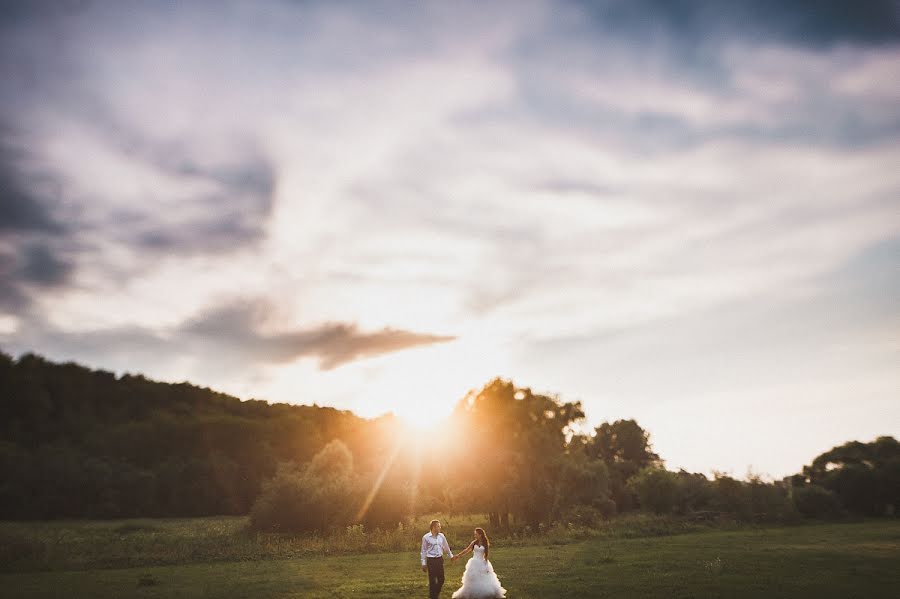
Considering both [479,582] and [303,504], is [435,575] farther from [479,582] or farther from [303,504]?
[303,504]

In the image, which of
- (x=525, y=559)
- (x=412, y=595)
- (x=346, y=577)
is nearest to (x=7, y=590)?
(x=346, y=577)

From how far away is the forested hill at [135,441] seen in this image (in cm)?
8900

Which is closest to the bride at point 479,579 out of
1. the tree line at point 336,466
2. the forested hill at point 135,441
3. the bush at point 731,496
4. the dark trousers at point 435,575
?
the dark trousers at point 435,575

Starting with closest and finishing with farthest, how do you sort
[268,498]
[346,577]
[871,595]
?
[871,595], [346,577], [268,498]

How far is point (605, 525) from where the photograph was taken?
57.5 metres

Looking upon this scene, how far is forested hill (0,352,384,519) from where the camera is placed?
3504 inches

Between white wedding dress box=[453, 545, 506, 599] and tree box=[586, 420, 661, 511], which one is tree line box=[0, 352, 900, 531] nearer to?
tree box=[586, 420, 661, 511]

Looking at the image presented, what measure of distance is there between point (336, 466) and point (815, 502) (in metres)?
57.4

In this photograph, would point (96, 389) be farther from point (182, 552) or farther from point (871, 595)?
point (871, 595)

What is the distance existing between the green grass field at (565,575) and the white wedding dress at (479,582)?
2.43 metres

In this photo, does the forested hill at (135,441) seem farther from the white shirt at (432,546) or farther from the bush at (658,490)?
the white shirt at (432,546)

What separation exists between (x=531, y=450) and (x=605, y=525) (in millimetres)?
9693

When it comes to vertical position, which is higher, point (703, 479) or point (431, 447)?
point (431, 447)

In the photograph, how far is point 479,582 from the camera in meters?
19.8
